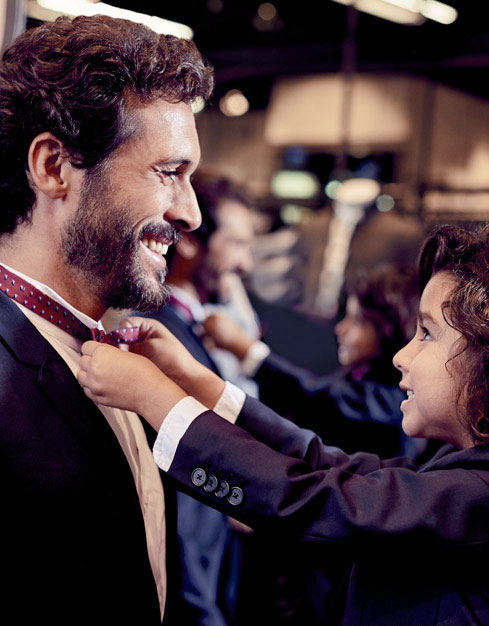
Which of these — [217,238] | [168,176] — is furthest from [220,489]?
[217,238]

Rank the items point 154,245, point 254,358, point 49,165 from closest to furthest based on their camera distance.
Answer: point 49,165
point 154,245
point 254,358

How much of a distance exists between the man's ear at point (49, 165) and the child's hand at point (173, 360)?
0.34 m

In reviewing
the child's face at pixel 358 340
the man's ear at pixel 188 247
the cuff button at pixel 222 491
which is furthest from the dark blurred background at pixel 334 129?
the cuff button at pixel 222 491

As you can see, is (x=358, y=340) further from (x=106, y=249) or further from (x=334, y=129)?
(x=334, y=129)

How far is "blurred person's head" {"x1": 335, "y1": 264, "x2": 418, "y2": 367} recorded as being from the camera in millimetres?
3101

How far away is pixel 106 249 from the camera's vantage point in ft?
4.32

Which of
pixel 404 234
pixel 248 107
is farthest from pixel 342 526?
pixel 248 107

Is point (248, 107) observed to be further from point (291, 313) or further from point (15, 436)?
point (15, 436)

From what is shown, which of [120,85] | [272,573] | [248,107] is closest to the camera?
[120,85]

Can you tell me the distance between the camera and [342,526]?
3.90 feet

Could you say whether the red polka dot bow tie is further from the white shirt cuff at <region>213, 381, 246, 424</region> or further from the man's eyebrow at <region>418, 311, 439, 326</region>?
the man's eyebrow at <region>418, 311, 439, 326</region>

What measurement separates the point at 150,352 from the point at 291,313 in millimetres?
2899

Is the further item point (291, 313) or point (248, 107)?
point (248, 107)

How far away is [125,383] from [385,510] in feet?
1.56
